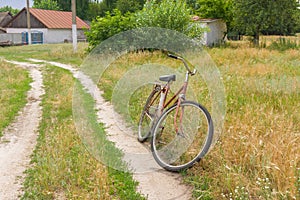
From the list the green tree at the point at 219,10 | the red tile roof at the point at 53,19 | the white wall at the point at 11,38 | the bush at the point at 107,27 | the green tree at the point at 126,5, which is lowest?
the bush at the point at 107,27

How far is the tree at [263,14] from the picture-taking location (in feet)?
70.6

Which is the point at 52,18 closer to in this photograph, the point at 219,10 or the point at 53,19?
the point at 53,19

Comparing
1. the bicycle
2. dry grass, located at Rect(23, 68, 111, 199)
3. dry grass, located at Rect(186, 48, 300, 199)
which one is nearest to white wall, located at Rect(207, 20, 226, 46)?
dry grass, located at Rect(186, 48, 300, 199)

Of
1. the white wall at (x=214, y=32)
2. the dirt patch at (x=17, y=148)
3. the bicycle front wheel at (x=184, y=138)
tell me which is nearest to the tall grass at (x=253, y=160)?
the bicycle front wheel at (x=184, y=138)

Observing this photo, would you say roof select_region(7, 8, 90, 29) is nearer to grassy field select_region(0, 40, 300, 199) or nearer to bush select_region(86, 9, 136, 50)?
bush select_region(86, 9, 136, 50)

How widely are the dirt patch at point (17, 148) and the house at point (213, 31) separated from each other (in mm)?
18550

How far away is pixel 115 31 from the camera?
15930 mm

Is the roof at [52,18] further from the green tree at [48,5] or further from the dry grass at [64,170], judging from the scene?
the dry grass at [64,170]

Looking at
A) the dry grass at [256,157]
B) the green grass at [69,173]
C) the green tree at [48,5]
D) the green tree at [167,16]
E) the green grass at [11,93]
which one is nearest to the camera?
the dry grass at [256,157]

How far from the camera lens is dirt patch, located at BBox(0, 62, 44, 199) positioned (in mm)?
3307

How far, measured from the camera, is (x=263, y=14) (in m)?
21.6

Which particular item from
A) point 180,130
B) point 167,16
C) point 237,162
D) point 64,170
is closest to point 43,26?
point 167,16

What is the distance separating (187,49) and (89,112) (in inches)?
104

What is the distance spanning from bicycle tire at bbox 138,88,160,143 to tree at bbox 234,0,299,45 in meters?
19.8
